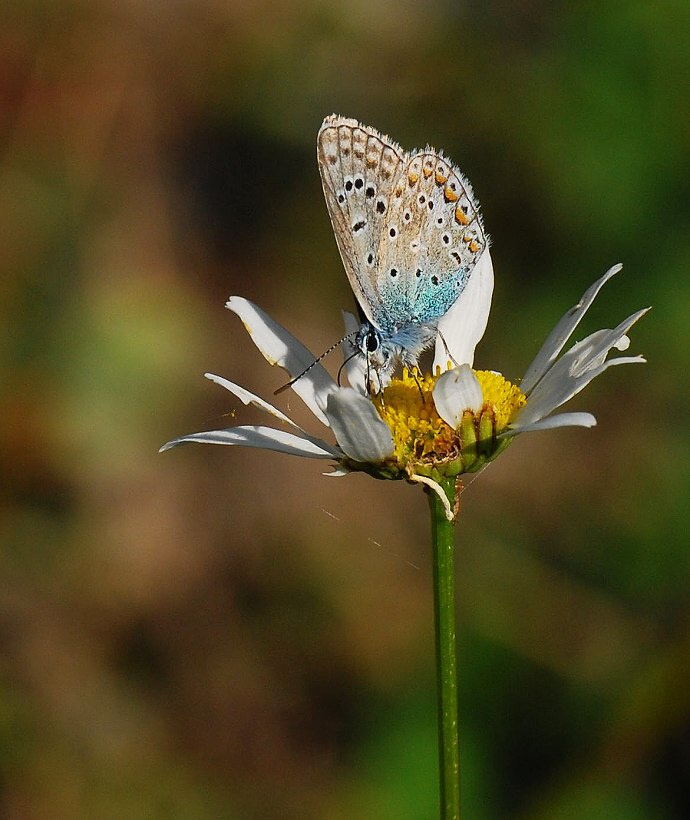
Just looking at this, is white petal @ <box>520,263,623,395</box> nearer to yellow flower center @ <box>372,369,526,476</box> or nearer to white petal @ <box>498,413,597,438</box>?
yellow flower center @ <box>372,369,526,476</box>

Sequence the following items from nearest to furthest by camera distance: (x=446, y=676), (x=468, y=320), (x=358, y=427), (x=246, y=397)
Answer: (x=446, y=676) → (x=358, y=427) → (x=246, y=397) → (x=468, y=320)

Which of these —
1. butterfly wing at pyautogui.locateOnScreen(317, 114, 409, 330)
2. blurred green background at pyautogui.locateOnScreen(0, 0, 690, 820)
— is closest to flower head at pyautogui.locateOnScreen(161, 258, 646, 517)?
butterfly wing at pyautogui.locateOnScreen(317, 114, 409, 330)

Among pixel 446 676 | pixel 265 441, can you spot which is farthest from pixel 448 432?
pixel 446 676

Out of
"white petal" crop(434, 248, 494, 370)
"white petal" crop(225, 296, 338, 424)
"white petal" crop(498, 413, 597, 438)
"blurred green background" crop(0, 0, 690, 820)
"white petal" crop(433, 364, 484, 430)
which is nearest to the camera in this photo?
"white petal" crop(498, 413, 597, 438)

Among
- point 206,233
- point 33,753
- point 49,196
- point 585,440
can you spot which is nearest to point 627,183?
point 585,440

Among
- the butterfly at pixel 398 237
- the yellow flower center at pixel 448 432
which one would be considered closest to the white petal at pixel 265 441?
the yellow flower center at pixel 448 432

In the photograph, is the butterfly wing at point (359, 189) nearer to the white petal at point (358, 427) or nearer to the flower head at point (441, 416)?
the flower head at point (441, 416)

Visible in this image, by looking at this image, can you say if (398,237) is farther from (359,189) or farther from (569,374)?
(569,374)
